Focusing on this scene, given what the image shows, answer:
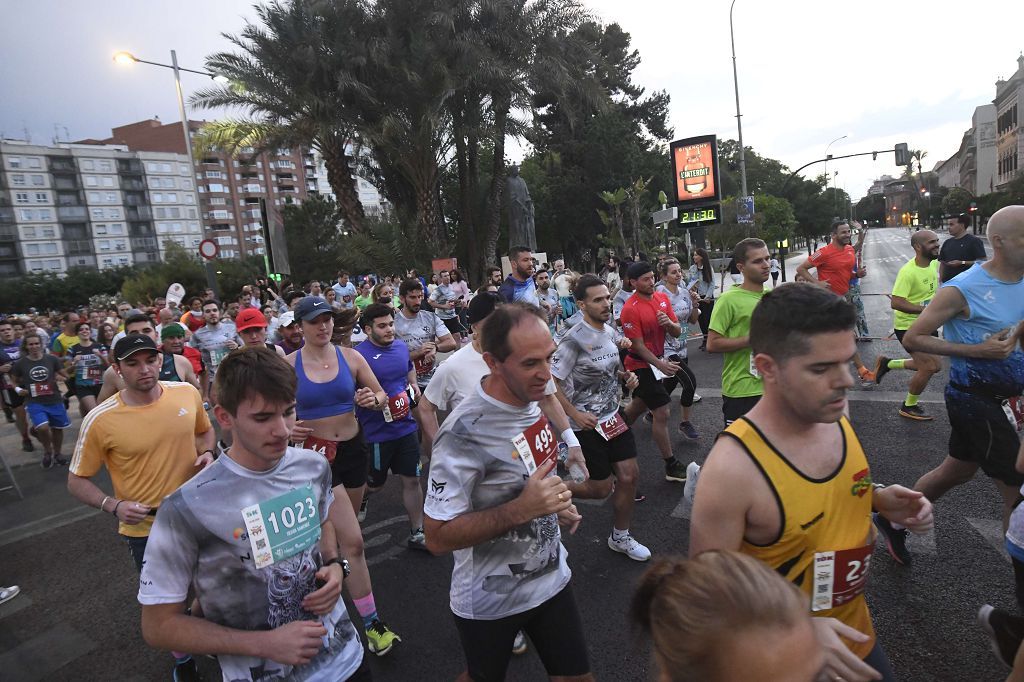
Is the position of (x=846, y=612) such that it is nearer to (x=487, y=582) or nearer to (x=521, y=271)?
(x=487, y=582)

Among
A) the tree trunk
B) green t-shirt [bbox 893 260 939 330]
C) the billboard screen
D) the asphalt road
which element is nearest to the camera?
the asphalt road

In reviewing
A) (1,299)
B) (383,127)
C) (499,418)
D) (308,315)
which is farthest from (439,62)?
(1,299)

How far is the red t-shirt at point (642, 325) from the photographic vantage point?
557 centimetres

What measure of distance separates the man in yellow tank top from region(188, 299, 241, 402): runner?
7.59m

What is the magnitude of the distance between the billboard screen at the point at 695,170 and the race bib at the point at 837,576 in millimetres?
20657

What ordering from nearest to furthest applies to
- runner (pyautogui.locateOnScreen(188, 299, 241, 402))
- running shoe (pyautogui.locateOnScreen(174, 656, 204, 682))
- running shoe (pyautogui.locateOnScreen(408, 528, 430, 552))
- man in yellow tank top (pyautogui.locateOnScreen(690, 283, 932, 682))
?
man in yellow tank top (pyautogui.locateOnScreen(690, 283, 932, 682)) → running shoe (pyautogui.locateOnScreen(174, 656, 204, 682)) → running shoe (pyautogui.locateOnScreen(408, 528, 430, 552)) → runner (pyautogui.locateOnScreen(188, 299, 241, 402))

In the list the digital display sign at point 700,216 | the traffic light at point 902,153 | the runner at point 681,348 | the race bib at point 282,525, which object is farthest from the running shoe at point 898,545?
the traffic light at point 902,153

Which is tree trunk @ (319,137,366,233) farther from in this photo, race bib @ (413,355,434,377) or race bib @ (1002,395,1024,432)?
race bib @ (1002,395,1024,432)

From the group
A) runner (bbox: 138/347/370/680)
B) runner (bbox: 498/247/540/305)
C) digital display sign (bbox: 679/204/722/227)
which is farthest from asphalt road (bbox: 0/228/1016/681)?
digital display sign (bbox: 679/204/722/227)

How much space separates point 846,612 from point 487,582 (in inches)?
47.4

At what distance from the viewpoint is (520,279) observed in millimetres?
8719

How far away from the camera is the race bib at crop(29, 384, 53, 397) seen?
8.22m

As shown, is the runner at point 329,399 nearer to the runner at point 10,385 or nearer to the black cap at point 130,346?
the black cap at point 130,346

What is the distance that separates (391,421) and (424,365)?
187 centimetres
